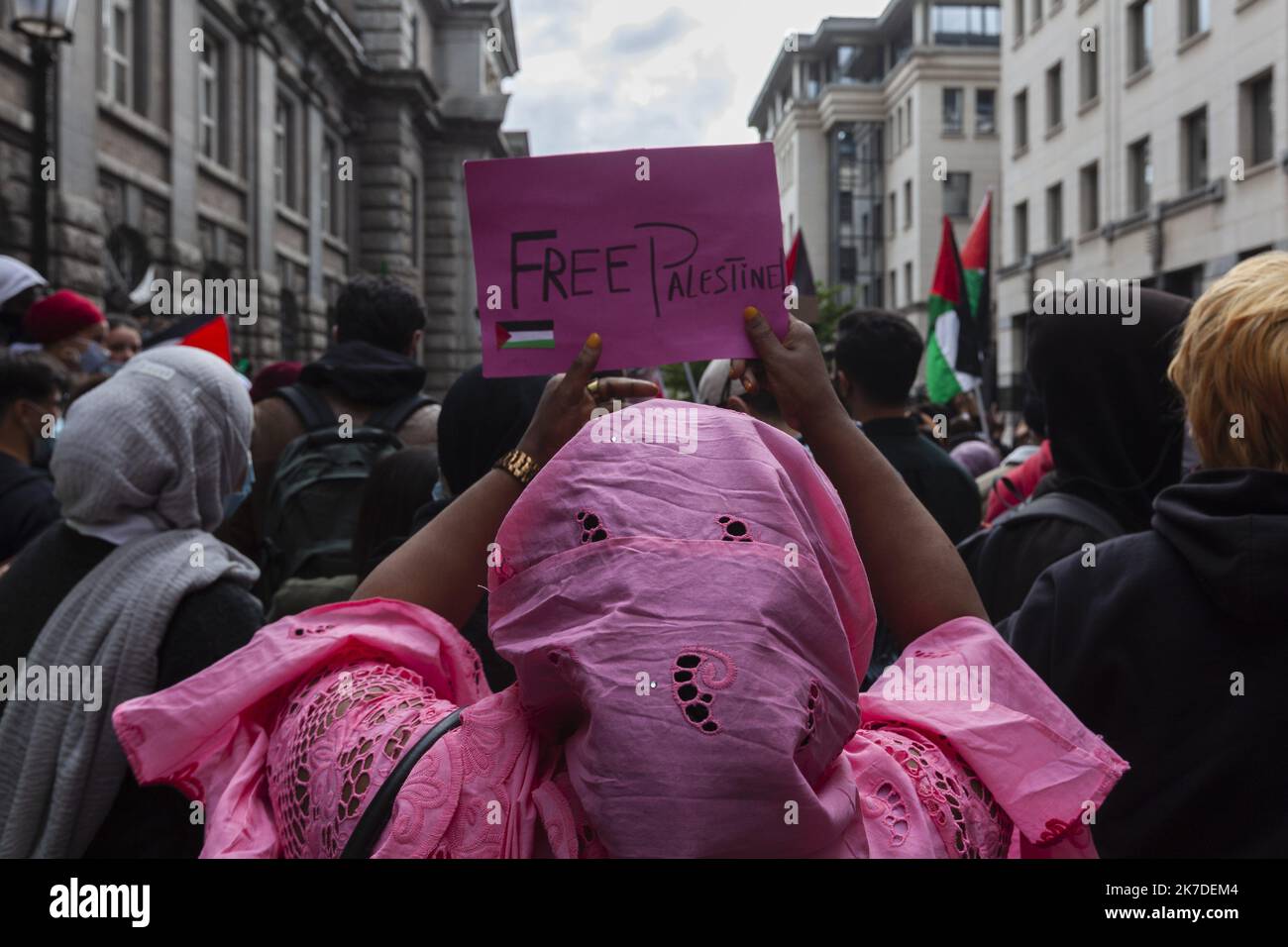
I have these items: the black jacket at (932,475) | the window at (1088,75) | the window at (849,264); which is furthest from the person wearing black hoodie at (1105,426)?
the window at (849,264)

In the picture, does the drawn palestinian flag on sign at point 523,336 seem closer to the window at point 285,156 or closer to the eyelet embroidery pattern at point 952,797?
the eyelet embroidery pattern at point 952,797

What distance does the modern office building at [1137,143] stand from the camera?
67.4 ft

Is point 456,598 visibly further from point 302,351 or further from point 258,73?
point 302,351

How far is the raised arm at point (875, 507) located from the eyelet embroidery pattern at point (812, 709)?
0.40 metres

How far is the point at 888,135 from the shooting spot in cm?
5353

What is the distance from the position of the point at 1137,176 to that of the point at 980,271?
18832mm

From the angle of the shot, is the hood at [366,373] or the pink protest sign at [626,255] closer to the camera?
the pink protest sign at [626,255]

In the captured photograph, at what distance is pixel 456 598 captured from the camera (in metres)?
1.61

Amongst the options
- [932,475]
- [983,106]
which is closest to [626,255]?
[932,475]

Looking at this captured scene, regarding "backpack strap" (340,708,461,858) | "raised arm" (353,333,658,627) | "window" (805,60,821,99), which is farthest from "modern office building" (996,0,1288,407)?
"window" (805,60,821,99)

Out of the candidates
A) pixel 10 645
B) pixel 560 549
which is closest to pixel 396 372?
pixel 10 645
